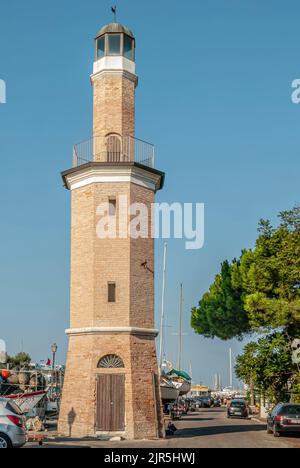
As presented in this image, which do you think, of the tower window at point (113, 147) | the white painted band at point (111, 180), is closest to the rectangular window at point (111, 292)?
the white painted band at point (111, 180)

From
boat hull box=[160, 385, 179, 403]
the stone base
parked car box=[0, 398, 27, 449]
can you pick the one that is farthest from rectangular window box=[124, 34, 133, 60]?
boat hull box=[160, 385, 179, 403]

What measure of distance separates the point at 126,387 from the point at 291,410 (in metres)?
7.19

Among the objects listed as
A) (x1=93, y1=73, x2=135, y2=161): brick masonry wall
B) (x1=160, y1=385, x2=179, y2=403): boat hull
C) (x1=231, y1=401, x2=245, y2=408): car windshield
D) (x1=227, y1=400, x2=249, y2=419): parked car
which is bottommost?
(x1=227, y1=400, x2=249, y2=419): parked car

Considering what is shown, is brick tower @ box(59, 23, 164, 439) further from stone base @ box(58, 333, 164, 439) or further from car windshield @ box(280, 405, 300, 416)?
car windshield @ box(280, 405, 300, 416)

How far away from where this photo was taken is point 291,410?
93.0ft

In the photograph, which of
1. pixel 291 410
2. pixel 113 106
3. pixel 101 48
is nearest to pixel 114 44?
pixel 101 48

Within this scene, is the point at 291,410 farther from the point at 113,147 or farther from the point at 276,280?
the point at 113,147

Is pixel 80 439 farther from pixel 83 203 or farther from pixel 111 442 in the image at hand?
pixel 83 203

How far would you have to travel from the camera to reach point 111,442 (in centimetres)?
2477

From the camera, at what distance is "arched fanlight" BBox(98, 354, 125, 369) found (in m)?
27.0

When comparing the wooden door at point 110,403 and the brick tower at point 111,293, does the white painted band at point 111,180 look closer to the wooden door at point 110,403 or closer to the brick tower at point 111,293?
the brick tower at point 111,293

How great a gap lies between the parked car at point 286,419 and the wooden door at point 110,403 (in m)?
6.66

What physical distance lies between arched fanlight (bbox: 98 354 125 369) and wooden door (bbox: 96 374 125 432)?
1.16 feet
